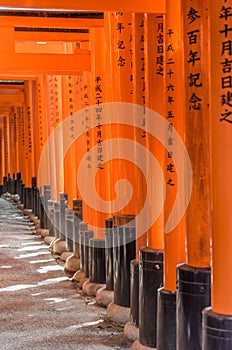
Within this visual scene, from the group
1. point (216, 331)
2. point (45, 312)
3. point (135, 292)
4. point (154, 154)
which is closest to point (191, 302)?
point (216, 331)

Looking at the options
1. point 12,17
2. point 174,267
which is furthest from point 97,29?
point 174,267

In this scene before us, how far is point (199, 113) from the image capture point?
380 centimetres

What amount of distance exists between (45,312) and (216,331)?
3.51 m

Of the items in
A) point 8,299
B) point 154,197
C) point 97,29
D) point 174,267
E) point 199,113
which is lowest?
point 8,299

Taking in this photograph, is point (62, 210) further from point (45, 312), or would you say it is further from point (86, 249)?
point (45, 312)

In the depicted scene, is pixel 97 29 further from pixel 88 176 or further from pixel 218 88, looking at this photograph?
pixel 218 88

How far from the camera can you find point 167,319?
4.27 meters

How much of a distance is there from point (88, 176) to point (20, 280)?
171 centimetres

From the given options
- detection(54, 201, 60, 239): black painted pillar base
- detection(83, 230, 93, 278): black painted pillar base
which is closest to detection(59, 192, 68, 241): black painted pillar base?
detection(54, 201, 60, 239): black painted pillar base

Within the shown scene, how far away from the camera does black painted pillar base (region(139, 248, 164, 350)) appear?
475 centimetres

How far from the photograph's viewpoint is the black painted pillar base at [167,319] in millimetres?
4254

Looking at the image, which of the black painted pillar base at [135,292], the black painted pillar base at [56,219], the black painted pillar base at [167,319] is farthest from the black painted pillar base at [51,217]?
the black painted pillar base at [167,319]

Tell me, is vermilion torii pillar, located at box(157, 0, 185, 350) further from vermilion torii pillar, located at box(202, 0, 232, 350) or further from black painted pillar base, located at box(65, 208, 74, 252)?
black painted pillar base, located at box(65, 208, 74, 252)

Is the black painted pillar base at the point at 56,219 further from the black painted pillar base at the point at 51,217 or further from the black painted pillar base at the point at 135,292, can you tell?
the black painted pillar base at the point at 135,292
